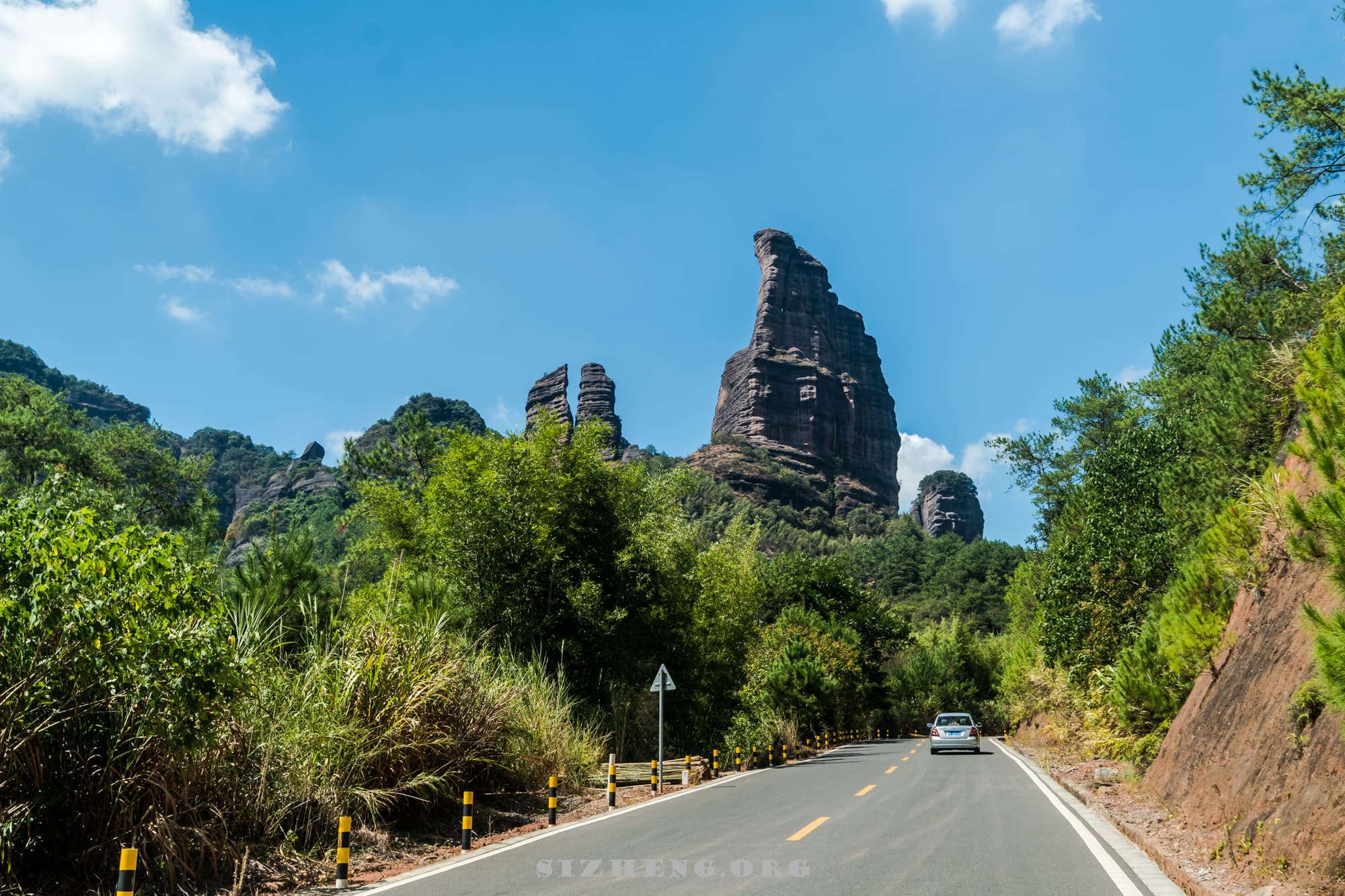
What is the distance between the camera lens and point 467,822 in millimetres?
9633

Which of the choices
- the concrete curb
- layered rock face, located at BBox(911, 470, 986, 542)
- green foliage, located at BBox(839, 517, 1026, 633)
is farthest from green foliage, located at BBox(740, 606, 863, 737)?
layered rock face, located at BBox(911, 470, 986, 542)

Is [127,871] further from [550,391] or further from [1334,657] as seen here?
[550,391]

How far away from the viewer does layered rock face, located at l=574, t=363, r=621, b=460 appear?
151500 millimetres

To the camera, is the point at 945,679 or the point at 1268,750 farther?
the point at 945,679

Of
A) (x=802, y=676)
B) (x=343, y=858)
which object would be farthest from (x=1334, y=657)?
(x=802, y=676)

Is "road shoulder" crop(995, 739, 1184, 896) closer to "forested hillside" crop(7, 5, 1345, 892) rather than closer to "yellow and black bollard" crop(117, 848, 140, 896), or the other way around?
"forested hillside" crop(7, 5, 1345, 892)

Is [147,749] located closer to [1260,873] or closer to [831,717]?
[1260,873]

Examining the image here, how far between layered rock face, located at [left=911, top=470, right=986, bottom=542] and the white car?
146682 mm

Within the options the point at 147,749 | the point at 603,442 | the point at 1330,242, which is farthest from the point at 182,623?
the point at 1330,242

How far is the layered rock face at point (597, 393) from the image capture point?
152 m

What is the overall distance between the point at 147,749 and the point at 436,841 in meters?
3.91

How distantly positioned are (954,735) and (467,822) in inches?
962

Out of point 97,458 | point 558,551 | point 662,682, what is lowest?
point 662,682

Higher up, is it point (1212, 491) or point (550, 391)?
point (550, 391)
